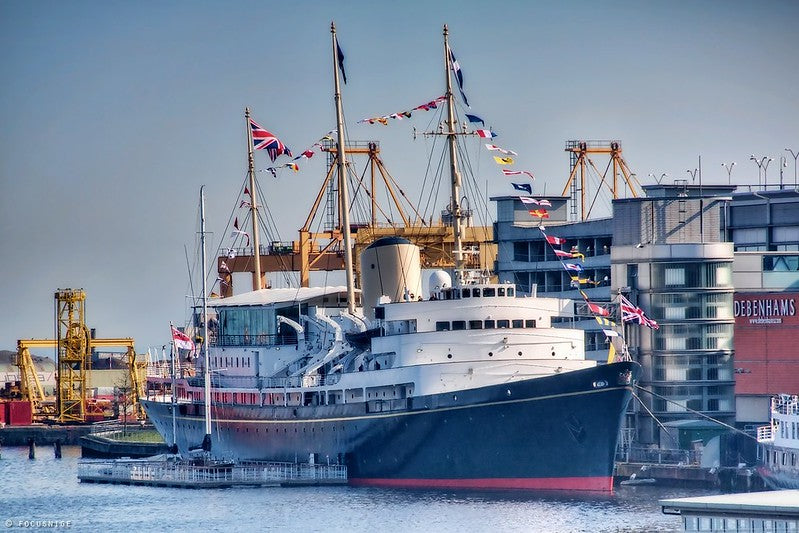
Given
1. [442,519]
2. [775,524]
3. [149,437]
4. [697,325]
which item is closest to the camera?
[775,524]

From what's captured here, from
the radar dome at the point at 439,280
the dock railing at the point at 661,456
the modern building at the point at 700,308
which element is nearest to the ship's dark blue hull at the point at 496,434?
the radar dome at the point at 439,280

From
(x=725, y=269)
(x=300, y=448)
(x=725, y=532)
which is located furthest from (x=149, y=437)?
(x=725, y=532)

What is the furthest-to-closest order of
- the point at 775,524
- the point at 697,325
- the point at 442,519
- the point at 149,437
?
the point at 149,437, the point at 697,325, the point at 442,519, the point at 775,524

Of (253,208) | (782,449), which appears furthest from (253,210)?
(782,449)

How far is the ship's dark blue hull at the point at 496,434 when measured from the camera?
80.6 meters

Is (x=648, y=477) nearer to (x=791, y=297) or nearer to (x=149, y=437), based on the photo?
(x=791, y=297)

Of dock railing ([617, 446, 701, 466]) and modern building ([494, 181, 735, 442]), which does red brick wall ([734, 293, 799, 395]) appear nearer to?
modern building ([494, 181, 735, 442])

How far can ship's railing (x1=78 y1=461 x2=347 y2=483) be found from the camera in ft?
290

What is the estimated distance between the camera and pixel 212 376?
10012cm

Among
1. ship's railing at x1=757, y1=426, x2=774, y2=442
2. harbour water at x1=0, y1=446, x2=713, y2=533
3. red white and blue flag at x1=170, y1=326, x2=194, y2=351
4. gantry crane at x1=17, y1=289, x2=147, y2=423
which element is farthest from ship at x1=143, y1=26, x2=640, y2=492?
gantry crane at x1=17, y1=289, x2=147, y2=423

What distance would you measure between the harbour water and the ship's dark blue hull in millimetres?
1219

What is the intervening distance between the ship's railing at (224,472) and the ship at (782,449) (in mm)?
19309

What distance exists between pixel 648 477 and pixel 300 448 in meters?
16.6

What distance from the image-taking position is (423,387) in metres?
83.8
